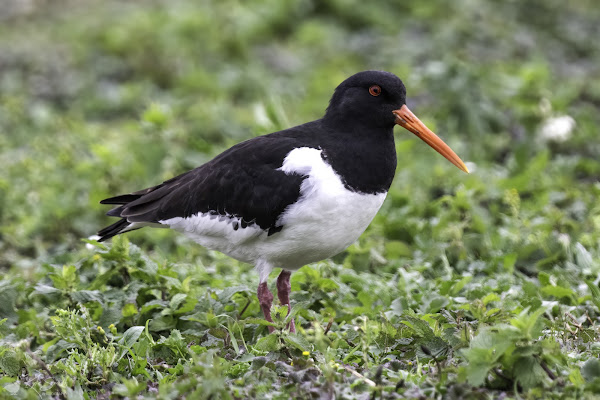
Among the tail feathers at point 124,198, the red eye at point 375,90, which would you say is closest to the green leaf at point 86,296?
the tail feathers at point 124,198

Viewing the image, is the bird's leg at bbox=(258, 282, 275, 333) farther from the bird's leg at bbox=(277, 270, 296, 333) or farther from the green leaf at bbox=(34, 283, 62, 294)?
the green leaf at bbox=(34, 283, 62, 294)

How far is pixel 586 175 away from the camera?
319 inches

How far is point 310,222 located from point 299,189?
0.21 metres

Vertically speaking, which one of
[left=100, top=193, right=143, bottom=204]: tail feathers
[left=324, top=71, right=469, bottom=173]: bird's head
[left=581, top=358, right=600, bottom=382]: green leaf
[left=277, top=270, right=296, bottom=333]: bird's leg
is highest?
[left=324, top=71, right=469, bottom=173]: bird's head

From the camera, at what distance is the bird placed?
4.66 meters

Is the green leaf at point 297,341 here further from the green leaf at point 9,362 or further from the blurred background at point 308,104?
the blurred background at point 308,104

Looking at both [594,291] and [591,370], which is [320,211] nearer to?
[591,370]

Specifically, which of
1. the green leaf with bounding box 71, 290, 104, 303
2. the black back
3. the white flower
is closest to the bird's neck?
the black back

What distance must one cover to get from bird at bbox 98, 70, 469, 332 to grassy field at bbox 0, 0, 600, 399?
0.34 m

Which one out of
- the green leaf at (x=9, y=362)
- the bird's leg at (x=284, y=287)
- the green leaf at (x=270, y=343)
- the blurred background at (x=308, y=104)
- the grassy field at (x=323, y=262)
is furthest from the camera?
the blurred background at (x=308, y=104)

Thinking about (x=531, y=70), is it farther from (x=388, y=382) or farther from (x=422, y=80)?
(x=388, y=382)

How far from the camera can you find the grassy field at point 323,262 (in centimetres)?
403

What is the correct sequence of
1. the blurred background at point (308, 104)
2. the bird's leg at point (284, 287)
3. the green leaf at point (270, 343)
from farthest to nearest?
the blurred background at point (308, 104) < the bird's leg at point (284, 287) < the green leaf at point (270, 343)

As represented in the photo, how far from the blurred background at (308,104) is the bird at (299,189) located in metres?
1.43
